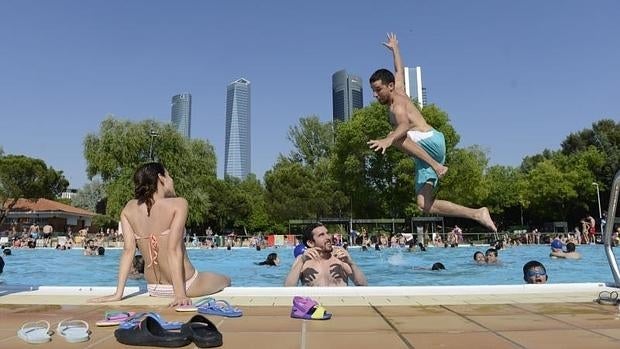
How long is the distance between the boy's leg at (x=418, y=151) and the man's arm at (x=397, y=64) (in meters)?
0.69

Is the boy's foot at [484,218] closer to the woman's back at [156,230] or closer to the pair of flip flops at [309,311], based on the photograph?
the pair of flip flops at [309,311]

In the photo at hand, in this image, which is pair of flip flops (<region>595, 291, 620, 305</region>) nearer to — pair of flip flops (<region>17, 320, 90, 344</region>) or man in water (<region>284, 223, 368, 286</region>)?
man in water (<region>284, 223, 368, 286</region>)

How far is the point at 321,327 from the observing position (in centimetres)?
361

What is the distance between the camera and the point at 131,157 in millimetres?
37094

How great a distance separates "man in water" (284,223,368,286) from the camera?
24.3 ft

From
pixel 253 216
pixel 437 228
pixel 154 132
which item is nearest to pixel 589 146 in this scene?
pixel 437 228

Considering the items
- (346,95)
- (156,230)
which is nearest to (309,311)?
(156,230)

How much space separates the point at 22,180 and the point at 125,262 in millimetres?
58230

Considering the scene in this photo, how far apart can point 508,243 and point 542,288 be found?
1185 inches

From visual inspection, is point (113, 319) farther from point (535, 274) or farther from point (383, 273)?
point (383, 273)

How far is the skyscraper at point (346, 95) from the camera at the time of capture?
373ft

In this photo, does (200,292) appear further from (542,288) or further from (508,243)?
(508,243)

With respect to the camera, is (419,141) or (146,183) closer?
(146,183)

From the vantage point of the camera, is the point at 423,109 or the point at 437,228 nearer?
the point at 423,109
